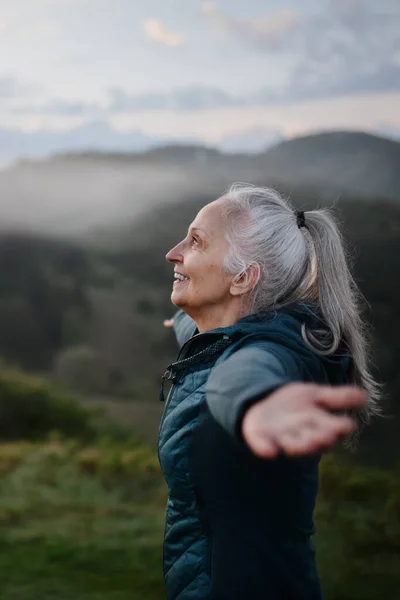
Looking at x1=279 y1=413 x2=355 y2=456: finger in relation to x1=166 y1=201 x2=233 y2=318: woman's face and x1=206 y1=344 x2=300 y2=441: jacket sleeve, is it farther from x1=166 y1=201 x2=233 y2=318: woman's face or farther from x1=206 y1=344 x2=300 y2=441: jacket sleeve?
x1=166 y1=201 x2=233 y2=318: woman's face

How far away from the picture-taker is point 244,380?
4.21 ft

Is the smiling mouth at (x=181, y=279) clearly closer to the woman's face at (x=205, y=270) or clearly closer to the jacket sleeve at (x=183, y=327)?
the woman's face at (x=205, y=270)

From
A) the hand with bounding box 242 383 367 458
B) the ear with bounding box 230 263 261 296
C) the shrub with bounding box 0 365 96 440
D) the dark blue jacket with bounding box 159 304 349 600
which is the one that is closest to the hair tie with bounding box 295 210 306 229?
the ear with bounding box 230 263 261 296

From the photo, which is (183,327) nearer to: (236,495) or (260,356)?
(236,495)

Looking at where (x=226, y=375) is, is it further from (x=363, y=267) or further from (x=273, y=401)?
(x=363, y=267)

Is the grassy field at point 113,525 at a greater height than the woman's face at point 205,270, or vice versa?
the woman's face at point 205,270

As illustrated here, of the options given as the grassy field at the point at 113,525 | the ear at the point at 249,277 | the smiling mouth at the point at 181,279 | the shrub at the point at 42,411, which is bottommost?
the grassy field at the point at 113,525

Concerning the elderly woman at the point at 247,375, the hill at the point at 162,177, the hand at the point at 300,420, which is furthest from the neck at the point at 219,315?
the hill at the point at 162,177

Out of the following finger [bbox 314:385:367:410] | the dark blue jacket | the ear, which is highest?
the ear

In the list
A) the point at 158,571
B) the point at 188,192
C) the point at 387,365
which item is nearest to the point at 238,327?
the point at 158,571

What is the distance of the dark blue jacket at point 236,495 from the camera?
155 cm

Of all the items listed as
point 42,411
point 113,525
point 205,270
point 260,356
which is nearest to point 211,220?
point 205,270

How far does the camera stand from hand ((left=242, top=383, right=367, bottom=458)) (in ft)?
3.39

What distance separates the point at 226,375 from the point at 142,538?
2794 millimetres
